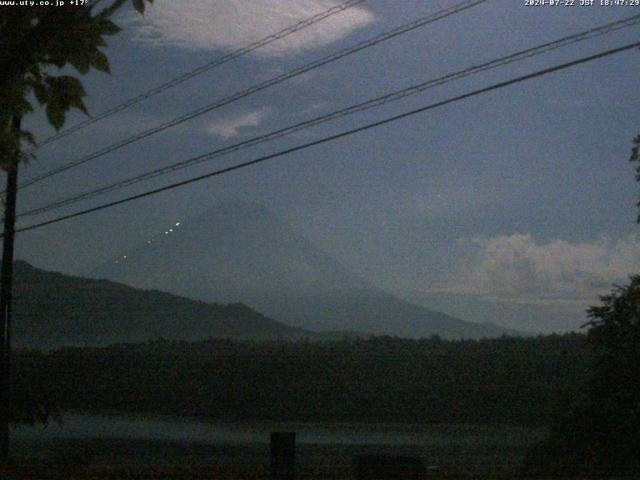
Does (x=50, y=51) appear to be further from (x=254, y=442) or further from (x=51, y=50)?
(x=254, y=442)

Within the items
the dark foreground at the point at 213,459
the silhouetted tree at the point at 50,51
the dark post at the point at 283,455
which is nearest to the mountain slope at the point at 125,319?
the dark foreground at the point at 213,459

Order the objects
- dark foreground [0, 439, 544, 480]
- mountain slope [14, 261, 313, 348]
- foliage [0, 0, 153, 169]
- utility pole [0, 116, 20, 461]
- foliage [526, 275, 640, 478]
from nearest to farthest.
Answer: foliage [0, 0, 153, 169], dark foreground [0, 439, 544, 480], foliage [526, 275, 640, 478], utility pole [0, 116, 20, 461], mountain slope [14, 261, 313, 348]

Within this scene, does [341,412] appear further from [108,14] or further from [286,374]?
[108,14]

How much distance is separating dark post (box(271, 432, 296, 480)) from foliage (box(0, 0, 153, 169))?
6.82 m

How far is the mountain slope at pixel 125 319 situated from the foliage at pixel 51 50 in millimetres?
65399

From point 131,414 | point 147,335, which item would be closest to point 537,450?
point 131,414

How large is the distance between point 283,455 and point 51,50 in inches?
290

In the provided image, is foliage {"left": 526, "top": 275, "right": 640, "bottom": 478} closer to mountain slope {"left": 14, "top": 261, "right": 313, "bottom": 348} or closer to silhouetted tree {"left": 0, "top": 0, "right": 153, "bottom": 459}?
silhouetted tree {"left": 0, "top": 0, "right": 153, "bottom": 459}

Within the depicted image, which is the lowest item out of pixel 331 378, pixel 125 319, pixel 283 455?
pixel 283 455

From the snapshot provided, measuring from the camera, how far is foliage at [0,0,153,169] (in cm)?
483

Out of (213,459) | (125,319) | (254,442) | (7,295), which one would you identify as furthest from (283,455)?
(125,319)

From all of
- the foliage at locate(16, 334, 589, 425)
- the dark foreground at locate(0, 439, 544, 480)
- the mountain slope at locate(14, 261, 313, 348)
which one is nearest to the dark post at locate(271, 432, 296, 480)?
the dark foreground at locate(0, 439, 544, 480)

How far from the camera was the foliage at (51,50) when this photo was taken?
190 inches

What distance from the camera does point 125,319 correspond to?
72.4 metres
